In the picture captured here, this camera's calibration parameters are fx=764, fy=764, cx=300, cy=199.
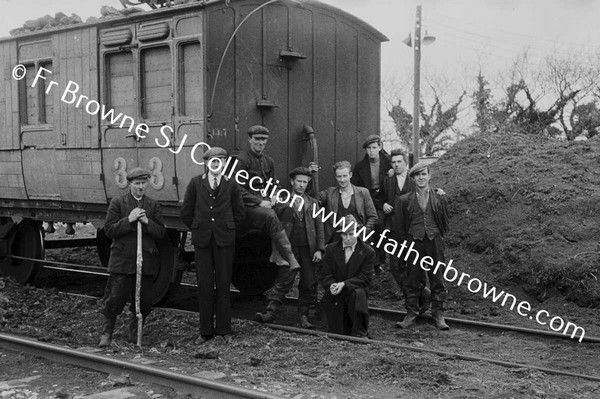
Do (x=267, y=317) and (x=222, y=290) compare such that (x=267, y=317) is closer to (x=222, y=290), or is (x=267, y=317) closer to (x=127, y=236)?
(x=222, y=290)

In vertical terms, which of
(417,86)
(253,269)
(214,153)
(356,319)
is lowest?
(356,319)

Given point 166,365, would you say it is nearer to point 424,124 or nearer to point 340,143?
point 340,143

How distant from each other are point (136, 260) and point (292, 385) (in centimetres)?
254

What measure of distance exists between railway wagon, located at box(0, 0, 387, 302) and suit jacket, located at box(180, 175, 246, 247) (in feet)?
2.48

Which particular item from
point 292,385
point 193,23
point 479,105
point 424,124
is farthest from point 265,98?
point 424,124

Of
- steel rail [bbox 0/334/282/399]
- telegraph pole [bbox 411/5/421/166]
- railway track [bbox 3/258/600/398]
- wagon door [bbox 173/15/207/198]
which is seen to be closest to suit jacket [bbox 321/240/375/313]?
railway track [bbox 3/258/600/398]

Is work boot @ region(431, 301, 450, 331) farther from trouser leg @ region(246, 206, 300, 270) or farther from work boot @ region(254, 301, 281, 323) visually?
work boot @ region(254, 301, 281, 323)

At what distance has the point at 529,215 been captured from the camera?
11.9 m

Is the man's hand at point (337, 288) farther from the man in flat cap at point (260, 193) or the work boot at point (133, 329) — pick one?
the work boot at point (133, 329)

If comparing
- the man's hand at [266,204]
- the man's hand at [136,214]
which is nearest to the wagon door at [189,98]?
the man's hand at [266,204]

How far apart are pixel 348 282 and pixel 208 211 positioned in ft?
5.43

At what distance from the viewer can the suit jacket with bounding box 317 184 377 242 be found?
8.85 meters

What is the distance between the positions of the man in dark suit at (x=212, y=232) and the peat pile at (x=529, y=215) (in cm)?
462

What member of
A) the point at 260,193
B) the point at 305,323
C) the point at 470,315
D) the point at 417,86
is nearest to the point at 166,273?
the point at 260,193
